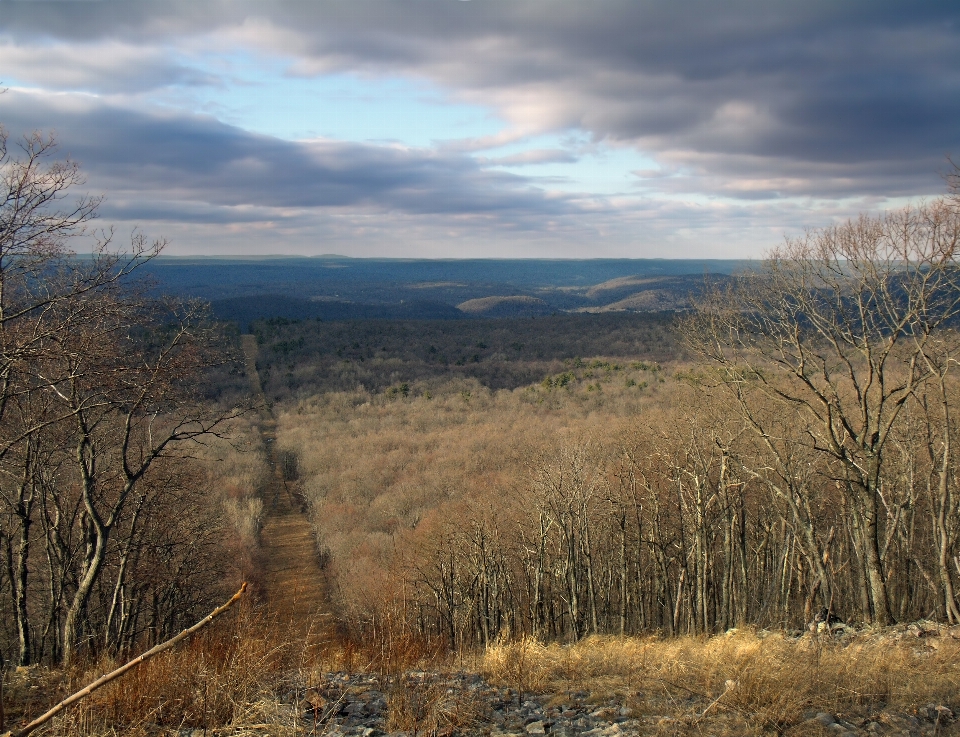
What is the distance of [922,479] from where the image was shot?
2052 cm

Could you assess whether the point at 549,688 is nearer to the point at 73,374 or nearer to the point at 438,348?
the point at 73,374

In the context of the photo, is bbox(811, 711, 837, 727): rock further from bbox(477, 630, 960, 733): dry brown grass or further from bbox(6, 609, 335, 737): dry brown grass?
bbox(6, 609, 335, 737): dry brown grass

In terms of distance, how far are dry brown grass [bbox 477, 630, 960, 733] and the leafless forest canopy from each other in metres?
1.91

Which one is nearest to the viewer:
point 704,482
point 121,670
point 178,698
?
point 121,670

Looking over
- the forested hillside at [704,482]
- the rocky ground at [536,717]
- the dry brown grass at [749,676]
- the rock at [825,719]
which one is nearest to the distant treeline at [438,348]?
the forested hillside at [704,482]

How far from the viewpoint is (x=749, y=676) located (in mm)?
5832

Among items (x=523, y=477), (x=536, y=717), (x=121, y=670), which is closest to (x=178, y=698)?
(x=536, y=717)

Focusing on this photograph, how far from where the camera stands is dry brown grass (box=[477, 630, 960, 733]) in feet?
18.1

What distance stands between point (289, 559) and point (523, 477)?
1103cm

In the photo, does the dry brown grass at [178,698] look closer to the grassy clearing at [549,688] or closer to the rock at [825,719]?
the grassy clearing at [549,688]

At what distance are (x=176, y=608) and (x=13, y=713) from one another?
13.1m

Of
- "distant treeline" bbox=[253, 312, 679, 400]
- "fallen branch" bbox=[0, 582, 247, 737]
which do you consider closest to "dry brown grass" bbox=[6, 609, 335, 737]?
"fallen branch" bbox=[0, 582, 247, 737]

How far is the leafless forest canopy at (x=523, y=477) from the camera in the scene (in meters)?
10.7

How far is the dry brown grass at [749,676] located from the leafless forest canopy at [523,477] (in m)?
1.91
